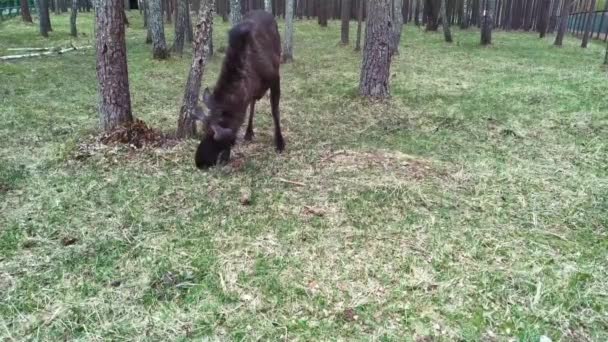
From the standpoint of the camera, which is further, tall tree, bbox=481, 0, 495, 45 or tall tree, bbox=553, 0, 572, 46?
tall tree, bbox=553, 0, 572, 46

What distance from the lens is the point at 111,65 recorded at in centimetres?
543

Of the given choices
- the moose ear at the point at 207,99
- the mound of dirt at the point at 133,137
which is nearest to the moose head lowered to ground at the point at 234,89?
the moose ear at the point at 207,99

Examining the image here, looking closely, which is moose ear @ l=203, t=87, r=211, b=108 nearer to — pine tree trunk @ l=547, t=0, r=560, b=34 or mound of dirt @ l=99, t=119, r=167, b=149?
mound of dirt @ l=99, t=119, r=167, b=149

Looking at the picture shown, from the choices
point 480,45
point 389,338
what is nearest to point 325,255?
point 389,338

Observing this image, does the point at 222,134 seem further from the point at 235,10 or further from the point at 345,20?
the point at 345,20

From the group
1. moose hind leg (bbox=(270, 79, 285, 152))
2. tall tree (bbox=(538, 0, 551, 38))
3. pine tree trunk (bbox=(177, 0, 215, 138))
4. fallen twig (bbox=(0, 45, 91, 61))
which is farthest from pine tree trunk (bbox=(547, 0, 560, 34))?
pine tree trunk (bbox=(177, 0, 215, 138))

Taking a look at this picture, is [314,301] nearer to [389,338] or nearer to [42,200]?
[389,338]

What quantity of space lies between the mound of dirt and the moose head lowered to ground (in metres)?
1.04

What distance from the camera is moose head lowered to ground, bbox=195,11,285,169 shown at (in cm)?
466

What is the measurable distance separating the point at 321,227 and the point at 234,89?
1.72 meters

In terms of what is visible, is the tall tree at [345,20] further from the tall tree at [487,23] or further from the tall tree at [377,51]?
the tall tree at [377,51]

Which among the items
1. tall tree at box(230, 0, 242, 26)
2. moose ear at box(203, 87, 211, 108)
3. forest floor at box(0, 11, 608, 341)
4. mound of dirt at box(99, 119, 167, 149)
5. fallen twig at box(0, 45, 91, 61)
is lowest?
forest floor at box(0, 11, 608, 341)

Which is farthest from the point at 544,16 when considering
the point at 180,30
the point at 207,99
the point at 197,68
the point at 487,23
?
the point at 207,99

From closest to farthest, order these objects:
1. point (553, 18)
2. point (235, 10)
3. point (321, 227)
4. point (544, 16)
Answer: point (321, 227), point (235, 10), point (544, 16), point (553, 18)
